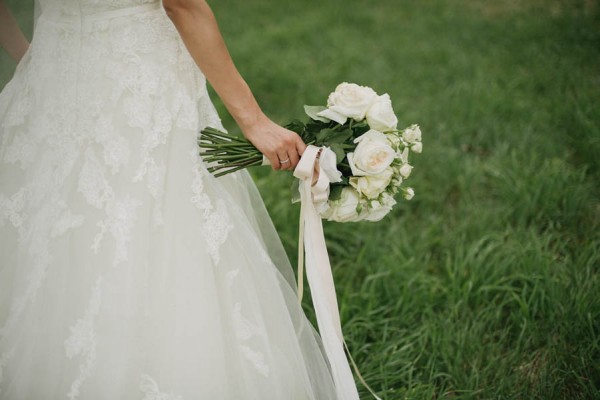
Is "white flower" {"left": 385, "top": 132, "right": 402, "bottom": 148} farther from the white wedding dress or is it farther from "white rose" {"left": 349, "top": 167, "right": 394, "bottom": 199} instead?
the white wedding dress

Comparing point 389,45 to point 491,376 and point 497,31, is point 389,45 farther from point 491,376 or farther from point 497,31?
point 491,376

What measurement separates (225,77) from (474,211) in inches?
77.4

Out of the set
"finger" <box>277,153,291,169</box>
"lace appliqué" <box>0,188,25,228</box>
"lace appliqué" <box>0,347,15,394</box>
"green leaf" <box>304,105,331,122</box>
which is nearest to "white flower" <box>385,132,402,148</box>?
"green leaf" <box>304,105,331,122</box>

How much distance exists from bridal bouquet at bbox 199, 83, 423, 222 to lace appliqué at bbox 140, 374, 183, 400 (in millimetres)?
647

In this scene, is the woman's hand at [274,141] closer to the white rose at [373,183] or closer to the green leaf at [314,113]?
the green leaf at [314,113]

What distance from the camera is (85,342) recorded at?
1483 mm

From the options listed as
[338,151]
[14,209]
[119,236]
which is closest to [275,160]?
[338,151]

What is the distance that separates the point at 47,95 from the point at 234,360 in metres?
1.02

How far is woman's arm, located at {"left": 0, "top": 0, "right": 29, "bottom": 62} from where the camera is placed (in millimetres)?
1772

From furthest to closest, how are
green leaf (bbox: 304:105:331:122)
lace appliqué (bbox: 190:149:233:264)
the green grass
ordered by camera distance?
the green grass, green leaf (bbox: 304:105:331:122), lace appliqué (bbox: 190:149:233:264)

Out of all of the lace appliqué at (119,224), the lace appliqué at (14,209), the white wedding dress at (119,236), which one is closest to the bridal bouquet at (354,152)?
the white wedding dress at (119,236)

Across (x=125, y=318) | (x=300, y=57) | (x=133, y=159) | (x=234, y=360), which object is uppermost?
(x=300, y=57)

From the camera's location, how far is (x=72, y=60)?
5.21ft

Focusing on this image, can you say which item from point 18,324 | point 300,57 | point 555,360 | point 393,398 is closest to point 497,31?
point 300,57
